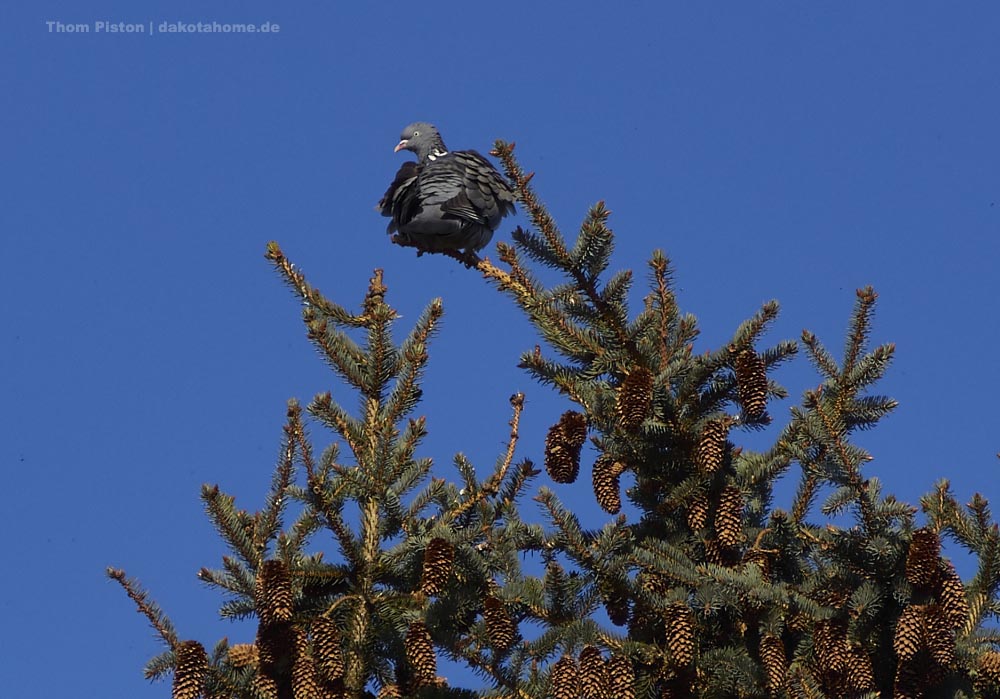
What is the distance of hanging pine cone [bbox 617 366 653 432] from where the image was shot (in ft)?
17.0

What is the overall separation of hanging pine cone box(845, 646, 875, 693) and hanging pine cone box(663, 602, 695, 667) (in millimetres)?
554

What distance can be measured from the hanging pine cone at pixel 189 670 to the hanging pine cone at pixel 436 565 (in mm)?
849

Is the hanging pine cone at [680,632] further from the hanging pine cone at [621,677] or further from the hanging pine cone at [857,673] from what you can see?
the hanging pine cone at [857,673]

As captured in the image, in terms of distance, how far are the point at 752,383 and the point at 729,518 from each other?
0.55m

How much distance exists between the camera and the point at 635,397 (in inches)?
204

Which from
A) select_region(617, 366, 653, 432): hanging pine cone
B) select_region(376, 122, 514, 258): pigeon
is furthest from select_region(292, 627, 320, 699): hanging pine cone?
select_region(376, 122, 514, 258): pigeon

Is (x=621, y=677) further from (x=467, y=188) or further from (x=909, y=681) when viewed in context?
(x=467, y=188)

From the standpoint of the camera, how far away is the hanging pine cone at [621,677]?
4.61m

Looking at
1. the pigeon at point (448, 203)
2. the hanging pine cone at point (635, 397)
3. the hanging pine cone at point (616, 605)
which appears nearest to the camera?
the hanging pine cone at point (616, 605)

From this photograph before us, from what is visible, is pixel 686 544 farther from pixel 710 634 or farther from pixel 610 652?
pixel 610 652

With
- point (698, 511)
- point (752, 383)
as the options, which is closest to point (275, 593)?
point (698, 511)

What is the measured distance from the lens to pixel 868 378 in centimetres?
516

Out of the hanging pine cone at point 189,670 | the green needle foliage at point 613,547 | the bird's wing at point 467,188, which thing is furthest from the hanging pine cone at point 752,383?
the bird's wing at point 467,188

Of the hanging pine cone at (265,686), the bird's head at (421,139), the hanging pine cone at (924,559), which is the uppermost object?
the bird's head at (421,139)
